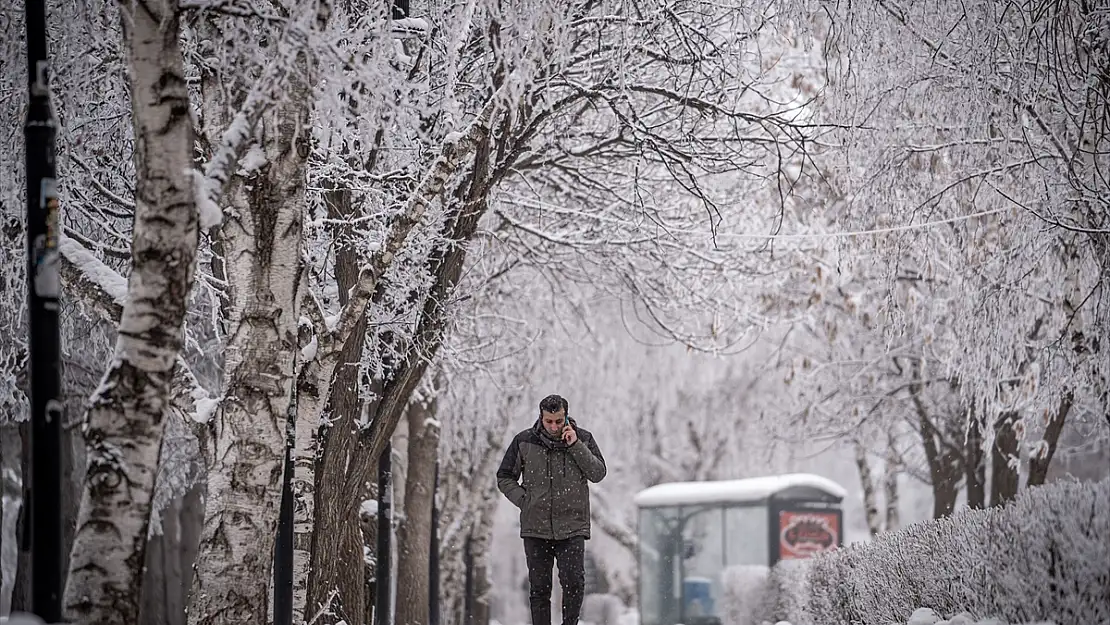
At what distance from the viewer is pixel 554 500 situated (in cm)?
878

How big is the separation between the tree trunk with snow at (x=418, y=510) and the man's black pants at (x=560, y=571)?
25.8 feet

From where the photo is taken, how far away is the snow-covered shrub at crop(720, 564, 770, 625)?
16922mm

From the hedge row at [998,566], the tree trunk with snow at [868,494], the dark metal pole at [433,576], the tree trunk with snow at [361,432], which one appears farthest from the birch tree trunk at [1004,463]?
the tree trunk with snow at [361,432]

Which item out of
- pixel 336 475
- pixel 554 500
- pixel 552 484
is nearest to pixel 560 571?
pixel 554 500

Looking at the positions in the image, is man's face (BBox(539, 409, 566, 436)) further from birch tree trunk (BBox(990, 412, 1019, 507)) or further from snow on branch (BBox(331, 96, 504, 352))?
birch tree trunk (BBox(990, 412, 1019, 507))

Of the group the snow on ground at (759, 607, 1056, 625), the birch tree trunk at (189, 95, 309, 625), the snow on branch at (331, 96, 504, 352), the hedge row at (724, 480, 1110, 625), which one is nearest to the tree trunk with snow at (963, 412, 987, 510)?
the hedge row at (724, 480, 1110, 625)

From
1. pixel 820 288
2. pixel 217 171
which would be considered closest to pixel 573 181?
pixel 820 288

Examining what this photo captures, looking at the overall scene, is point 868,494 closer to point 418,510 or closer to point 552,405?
point 418,510

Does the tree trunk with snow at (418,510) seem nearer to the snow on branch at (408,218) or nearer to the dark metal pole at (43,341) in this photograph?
the snow on branch at (408,218)

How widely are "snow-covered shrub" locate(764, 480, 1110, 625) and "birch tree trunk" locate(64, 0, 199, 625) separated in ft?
15.4

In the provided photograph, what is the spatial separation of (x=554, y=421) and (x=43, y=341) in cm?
405

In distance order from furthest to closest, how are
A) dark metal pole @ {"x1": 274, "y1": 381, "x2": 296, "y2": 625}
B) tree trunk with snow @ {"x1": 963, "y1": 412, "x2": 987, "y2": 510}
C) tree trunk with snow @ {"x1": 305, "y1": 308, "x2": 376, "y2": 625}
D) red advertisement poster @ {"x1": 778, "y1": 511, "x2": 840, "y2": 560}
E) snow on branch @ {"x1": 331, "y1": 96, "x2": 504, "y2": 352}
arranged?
red advertisement poster @ {"x1": 778, "y1": 511, "x2": 840, "y2": 560} → tree trunk with snow @ {"x1": 963, "y1": 412, "x2": 987, "y2": 510} → tree trunk with snow @ {"x1": 305, "y1": 308, "x2": 376, "y2": 625} → snow on branch @ {"x1": 331, "y1": 96, "x2": 504, "y2": 352} → dark metal pole @ {"x1": 274, "y1": 381, "x2": 296, "y2": 625}

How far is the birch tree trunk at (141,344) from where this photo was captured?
585cm

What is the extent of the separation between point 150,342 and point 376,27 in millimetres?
2663
